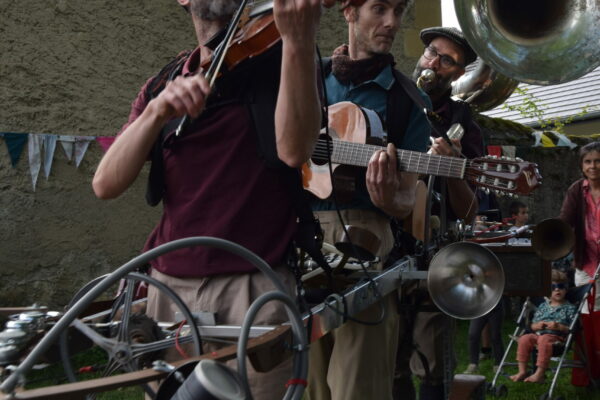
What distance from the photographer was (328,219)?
3.15m

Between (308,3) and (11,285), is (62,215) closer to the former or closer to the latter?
(11,285)

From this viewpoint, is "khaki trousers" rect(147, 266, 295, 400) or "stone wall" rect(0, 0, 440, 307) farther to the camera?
"stone wall" rect(0, 0, 440, 307)

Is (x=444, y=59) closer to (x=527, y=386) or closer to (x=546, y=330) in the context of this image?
(x=546, y=330)

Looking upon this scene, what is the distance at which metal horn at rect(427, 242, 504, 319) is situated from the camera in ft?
9.78

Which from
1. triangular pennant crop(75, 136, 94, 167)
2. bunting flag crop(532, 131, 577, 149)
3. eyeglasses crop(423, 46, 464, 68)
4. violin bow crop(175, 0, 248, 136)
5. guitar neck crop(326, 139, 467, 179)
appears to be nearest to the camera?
violin bow crop(175, 0, 248, 136)

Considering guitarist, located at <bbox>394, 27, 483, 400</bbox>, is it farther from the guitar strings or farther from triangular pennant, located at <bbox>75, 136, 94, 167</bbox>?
triangular pennant, located at <bbox>75, 136, 94, 167</bbox>

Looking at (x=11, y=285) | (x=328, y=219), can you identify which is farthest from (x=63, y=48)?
(x=328, y=219)

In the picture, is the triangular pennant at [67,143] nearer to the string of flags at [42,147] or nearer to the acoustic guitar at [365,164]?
the string of flags at [42,147]

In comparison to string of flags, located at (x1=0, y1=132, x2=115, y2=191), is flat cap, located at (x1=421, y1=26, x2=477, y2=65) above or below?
above

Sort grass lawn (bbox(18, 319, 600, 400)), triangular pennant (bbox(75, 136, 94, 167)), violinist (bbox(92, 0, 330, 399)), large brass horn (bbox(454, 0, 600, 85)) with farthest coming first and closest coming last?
triangular pennant (bbox(75, 136, 94, 167)) < grass lawn (bbox(18, 319, 600, 400)) < large brass horn (bbox(454, 0, 600, 85)) < violinist (bbox(92, 0, 330, 399))

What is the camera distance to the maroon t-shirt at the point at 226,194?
6.50 feet

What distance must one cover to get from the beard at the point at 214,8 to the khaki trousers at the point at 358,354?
1226 mm

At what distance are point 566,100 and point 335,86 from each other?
58.7ft

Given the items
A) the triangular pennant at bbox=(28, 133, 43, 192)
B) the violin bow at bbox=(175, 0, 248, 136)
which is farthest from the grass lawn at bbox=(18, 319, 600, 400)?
the violin bow at bbox=(175, 0, 248, 136)
